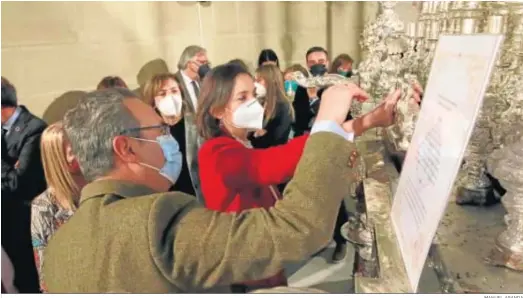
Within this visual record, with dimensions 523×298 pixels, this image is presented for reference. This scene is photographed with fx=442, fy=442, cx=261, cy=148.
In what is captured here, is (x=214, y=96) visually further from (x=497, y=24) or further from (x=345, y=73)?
(x=497, y=24)

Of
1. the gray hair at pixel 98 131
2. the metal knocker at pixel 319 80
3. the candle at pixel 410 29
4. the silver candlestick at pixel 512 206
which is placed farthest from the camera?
the candle at pixel 410 29

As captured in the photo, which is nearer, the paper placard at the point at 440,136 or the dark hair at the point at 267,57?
the paper placard at the point at 440,136

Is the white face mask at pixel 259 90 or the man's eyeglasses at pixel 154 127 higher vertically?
the white face mask at pixel 259 90

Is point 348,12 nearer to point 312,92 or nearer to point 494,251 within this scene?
point 312,92

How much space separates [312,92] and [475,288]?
0.52m

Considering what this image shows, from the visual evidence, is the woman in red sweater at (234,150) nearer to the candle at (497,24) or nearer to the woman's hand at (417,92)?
the woman's hand at (417,92)

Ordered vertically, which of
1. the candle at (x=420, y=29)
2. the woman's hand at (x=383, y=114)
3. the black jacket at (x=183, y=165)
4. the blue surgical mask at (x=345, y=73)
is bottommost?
the black jacket at (x=183, y=165)

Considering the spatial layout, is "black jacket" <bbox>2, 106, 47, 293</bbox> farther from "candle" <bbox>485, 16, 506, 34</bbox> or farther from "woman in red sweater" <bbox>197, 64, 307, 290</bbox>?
"candle" <bbox>485, 16, 506, 34</bbox>

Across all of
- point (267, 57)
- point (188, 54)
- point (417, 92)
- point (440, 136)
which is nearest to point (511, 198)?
point (440, 136)

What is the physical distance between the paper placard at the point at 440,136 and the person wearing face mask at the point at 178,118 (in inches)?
16.4

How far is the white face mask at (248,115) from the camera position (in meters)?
0.90

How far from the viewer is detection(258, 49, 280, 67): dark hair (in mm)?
983

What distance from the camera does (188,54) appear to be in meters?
0.96

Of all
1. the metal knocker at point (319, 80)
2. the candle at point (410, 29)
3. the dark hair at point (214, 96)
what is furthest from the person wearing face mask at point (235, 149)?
the candle at point (410, 29)
